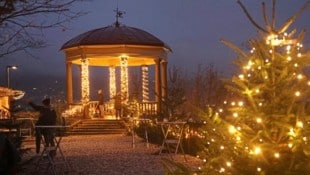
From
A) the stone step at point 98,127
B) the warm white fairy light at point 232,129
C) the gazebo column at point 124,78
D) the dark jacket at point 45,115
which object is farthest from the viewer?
the gazebo column at point 124,78

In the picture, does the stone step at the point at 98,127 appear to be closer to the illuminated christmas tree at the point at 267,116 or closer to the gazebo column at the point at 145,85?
the gazebo column at the point at 145,85

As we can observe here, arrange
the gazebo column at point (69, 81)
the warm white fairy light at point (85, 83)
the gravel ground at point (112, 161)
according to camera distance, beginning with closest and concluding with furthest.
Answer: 1. the gravel ground at point (112, 161)
2. the warm white fairy light at point (85, 83)
3. the gazebo column at point (69, 81)

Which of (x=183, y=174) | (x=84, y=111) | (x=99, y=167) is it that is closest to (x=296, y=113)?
(x=183, y=174)

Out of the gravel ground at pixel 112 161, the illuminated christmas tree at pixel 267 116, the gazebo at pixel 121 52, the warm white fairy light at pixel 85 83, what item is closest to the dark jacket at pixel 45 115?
the gravel ground at pixel 112 161

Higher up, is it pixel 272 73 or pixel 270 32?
pixel 270 32

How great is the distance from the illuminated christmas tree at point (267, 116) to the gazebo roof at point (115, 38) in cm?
2568

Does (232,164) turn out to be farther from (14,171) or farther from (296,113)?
(14,171)

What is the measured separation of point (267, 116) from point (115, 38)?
26.8 meters

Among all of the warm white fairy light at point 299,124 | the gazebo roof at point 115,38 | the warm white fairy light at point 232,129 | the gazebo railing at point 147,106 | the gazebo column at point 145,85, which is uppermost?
the gazebo roof at point 115,38

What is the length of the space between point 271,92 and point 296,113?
308 mm

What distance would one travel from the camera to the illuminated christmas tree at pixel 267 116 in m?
5.27

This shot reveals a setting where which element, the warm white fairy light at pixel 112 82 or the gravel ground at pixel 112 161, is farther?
the warm white fairy light at pixel 112 82

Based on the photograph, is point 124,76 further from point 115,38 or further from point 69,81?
point 69,81

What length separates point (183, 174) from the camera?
18.7 feet
